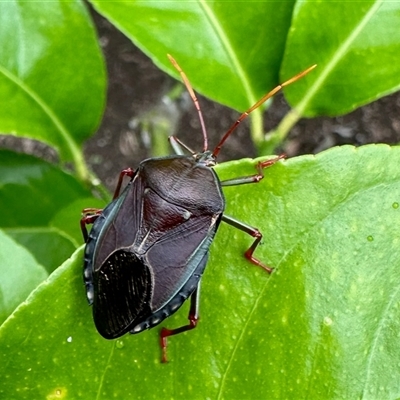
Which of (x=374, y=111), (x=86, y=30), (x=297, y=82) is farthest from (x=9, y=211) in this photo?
(x=374, y=111)

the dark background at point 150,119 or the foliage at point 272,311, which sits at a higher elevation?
the foliage at point 272,311

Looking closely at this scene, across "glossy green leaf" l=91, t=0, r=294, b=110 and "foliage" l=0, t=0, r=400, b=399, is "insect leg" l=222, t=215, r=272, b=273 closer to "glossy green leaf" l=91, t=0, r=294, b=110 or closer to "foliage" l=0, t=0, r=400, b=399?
"foliage" l=0, t=0, r=400, b=399

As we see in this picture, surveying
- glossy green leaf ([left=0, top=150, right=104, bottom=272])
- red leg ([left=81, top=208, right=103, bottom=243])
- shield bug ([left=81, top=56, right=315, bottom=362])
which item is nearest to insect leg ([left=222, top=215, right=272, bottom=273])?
shield bug ([left=81, top=56, right=315, bottom=362])

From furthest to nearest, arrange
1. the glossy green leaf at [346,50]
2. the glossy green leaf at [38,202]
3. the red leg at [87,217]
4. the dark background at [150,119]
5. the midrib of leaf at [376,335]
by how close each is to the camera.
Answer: the dark background at [150,119], the glossy green leaf at [38,202], the red leg at [87,217], the glossy green leaf at [346,50], the midrib of leaf at [376,335]

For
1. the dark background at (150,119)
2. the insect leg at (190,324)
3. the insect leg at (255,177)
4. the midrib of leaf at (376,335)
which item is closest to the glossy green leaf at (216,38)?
the insect leg at (255,177)

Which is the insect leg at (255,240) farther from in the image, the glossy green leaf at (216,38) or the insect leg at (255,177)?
the glossy green leaf at (216,38)

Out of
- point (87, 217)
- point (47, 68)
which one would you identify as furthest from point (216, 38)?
point (87, 217)

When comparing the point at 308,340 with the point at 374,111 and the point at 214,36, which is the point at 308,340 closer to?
the point at 214,36
